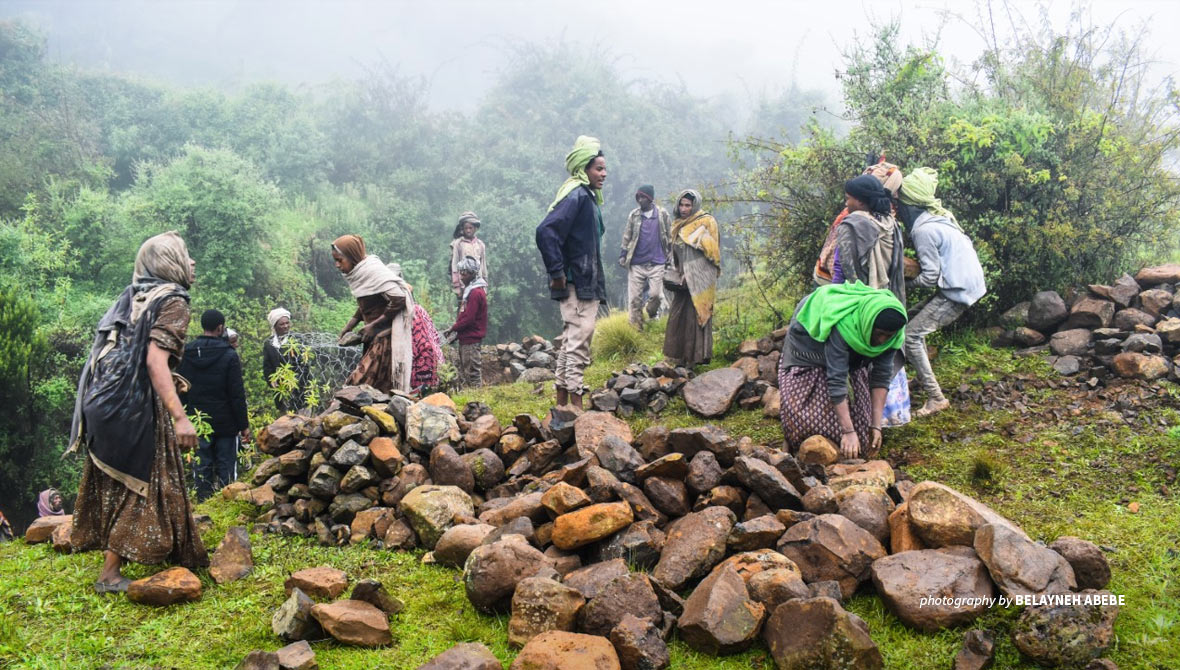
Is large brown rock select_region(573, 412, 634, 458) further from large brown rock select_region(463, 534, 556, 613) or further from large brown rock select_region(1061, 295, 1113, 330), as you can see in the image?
large brown rock select_region(1061, 295, 1113, 330)

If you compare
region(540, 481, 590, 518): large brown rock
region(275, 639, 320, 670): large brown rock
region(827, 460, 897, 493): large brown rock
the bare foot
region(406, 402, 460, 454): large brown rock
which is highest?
region(406, 402, 460, 454): large brown rock

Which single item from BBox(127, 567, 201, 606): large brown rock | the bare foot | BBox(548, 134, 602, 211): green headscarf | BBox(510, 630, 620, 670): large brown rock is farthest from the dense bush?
BBox(127, 567, 201, 606): large brown rock

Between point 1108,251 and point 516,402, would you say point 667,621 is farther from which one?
point 1108,251

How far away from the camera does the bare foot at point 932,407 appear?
550cm

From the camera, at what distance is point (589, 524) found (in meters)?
3.33

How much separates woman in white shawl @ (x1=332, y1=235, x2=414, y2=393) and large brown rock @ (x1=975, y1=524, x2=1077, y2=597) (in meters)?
4.31

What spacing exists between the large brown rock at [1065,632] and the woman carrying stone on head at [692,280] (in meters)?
5.14

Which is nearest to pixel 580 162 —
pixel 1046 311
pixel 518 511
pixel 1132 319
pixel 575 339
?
pixel 575 339

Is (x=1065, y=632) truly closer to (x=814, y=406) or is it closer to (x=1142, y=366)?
(x=814, y=406)

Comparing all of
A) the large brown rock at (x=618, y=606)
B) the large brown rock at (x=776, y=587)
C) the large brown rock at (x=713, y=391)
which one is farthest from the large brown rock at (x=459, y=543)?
the large brown rock at (x=713, y=391)

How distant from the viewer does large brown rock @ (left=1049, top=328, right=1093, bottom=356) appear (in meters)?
6.04

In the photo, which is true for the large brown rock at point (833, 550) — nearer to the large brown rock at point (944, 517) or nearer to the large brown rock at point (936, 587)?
the large brown rock at point (936, 587)

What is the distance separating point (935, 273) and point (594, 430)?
301 centimetres

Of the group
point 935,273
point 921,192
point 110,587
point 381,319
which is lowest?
point 110,587
